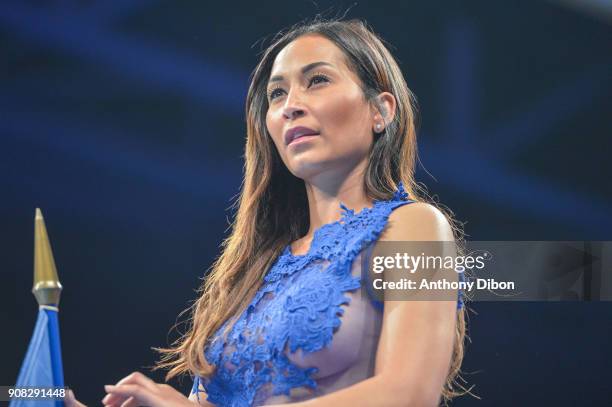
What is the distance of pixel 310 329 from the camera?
5.11 ft

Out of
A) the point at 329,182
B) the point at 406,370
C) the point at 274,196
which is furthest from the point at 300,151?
the point at 406,370

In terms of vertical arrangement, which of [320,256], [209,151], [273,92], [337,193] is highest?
[209,151]

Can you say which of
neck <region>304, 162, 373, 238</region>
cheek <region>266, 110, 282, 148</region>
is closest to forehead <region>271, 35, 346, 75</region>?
cheek <region>266, 110, 282, 148</region>

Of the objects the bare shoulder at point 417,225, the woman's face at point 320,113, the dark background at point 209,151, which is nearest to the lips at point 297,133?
the woman's face at point 320,113

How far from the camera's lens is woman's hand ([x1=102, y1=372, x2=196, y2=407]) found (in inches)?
59.7

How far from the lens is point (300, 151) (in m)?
1.81

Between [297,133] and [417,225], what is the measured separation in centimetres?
37

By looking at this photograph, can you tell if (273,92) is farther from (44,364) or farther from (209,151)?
(209,151)

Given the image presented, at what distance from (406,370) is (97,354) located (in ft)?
5.19

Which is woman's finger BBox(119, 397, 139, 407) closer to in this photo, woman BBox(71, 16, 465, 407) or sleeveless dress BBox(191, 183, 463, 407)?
woman BBox(71, 16, 465, 407)

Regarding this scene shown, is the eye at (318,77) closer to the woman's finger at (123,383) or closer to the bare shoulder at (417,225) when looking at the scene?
the bare shoulder at (417,225)

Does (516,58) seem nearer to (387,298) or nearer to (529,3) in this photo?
(529,3)

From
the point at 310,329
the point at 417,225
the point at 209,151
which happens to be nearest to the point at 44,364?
the point at 310,329

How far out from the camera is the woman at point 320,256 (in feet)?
4.86
